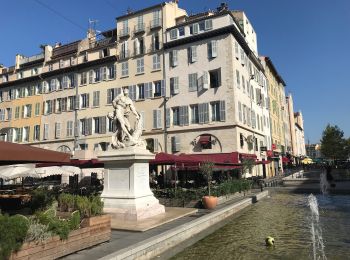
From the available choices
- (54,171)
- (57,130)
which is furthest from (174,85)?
(57,130)

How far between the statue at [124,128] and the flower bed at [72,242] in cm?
473

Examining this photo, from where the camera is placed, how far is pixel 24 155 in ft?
23.6

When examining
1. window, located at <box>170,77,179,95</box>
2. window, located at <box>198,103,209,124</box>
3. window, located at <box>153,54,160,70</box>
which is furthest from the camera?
window, located at <box>153,54,160,70</box>

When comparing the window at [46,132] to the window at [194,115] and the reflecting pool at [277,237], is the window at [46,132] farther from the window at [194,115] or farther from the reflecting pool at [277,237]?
the reflecting pool at [277,237]

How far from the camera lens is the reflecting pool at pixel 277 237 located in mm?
8148

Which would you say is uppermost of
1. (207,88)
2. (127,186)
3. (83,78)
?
(83,78)

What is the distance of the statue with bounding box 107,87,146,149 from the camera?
12.8 metres

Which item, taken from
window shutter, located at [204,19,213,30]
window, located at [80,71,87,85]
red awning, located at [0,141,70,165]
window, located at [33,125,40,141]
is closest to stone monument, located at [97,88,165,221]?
red awning, located at [0,141,70,165]

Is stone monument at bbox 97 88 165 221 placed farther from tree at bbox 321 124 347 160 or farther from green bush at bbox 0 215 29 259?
tree at bbox 321 124 347 160

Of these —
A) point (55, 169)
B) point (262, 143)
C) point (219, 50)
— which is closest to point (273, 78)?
point (262, 143)

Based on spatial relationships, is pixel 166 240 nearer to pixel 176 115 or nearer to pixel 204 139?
pixel 204 139

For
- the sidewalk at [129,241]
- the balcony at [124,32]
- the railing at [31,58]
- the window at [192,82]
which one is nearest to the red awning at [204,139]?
the window at [192,82]

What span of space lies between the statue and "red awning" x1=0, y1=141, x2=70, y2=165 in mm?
4293

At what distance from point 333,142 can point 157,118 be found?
155 feet
